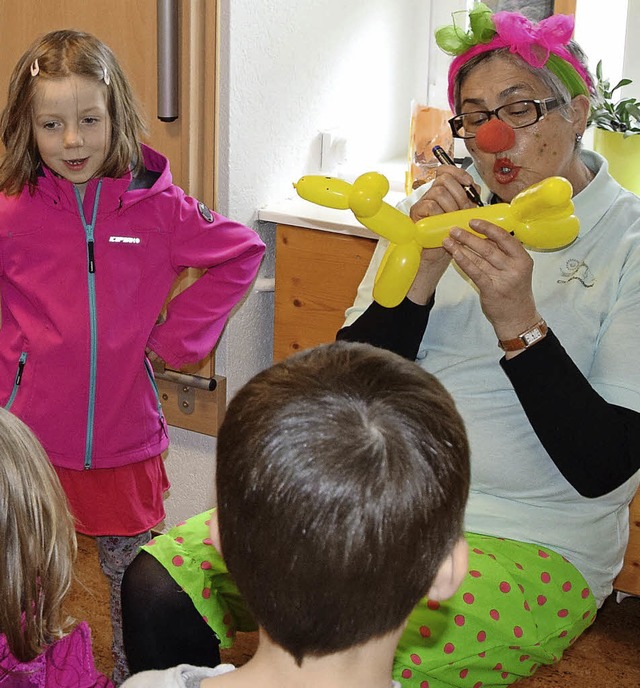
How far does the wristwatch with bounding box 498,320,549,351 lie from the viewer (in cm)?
126

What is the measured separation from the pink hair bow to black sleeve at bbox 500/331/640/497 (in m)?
0.40

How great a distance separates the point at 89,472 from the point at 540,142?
2.97ft

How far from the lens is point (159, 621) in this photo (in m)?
1.30

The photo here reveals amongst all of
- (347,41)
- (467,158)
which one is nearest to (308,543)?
(467,158)

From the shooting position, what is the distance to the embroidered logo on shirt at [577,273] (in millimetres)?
1382

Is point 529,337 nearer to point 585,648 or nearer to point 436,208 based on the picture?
point 436,208

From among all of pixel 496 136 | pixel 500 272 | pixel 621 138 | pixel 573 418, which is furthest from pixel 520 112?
pixel 621 138

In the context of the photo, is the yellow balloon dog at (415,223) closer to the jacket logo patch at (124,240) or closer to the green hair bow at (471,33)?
the green hair bow at (471,33)

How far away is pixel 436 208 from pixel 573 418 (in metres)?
0.34

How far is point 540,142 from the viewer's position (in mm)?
1410

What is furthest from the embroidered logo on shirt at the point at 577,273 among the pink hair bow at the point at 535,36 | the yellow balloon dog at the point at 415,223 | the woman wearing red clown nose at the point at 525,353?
the pink hair bow at the point at 535,36

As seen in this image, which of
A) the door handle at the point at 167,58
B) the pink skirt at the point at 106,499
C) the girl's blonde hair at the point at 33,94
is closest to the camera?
the girl's blonde hair at the point at 33,94

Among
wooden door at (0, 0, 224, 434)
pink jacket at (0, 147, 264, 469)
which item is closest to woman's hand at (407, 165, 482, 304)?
pink jacket at (0, 147, 264, 469)

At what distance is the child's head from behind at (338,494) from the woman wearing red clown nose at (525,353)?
43cm
